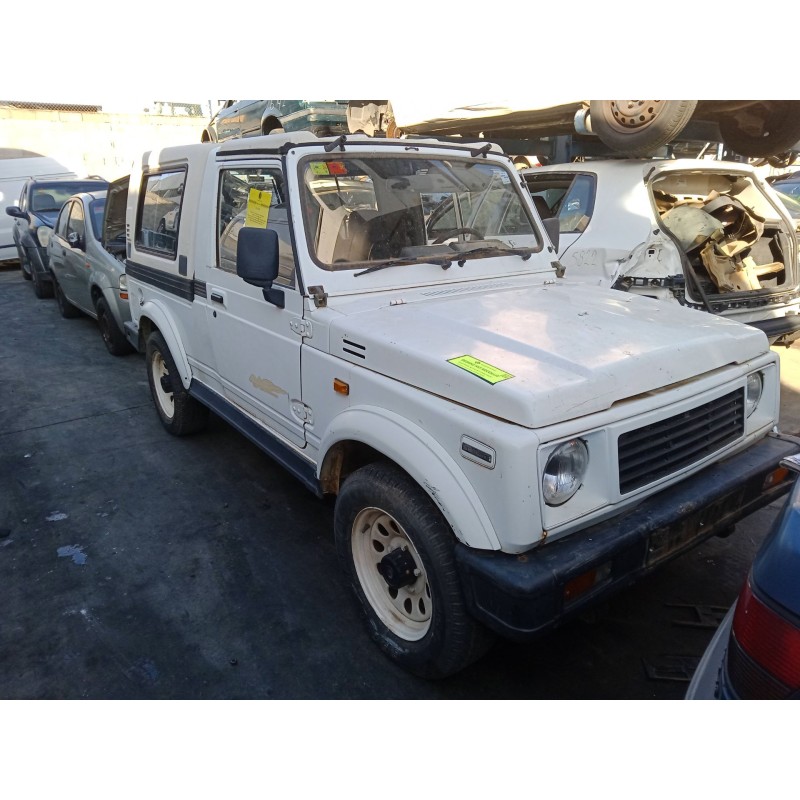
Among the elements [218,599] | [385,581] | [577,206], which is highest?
[577,206]

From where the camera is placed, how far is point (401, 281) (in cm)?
301

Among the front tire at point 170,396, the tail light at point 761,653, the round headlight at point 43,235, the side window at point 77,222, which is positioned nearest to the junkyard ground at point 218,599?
the front tire at point 170,396

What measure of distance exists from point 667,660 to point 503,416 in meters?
1.45

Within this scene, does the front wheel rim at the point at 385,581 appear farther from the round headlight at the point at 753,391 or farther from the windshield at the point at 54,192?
the windshield at the point at 54,192

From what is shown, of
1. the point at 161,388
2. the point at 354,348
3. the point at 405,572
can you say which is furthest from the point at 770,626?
the point at 161,388

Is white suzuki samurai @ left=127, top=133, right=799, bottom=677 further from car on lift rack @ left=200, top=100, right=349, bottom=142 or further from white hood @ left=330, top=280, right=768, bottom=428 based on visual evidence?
car on lift rack @ left=200, top=100, right=349, bottom=142

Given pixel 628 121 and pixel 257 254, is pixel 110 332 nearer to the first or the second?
pixel 257 254

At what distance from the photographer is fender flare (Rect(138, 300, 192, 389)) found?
4203 mm

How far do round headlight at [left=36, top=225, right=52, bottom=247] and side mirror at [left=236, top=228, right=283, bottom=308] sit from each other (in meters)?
7.85

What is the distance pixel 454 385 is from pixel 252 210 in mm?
1751

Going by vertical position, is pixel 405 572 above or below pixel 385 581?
above

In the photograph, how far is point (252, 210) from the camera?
127 inches

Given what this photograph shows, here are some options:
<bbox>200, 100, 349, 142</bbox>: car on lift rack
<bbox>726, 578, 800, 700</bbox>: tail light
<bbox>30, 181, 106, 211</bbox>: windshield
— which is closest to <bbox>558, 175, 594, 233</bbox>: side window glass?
<bbox>200, 100, 349, 142</bbox>: car on lift rack

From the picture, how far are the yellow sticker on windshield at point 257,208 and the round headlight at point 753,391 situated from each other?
2424 mm
